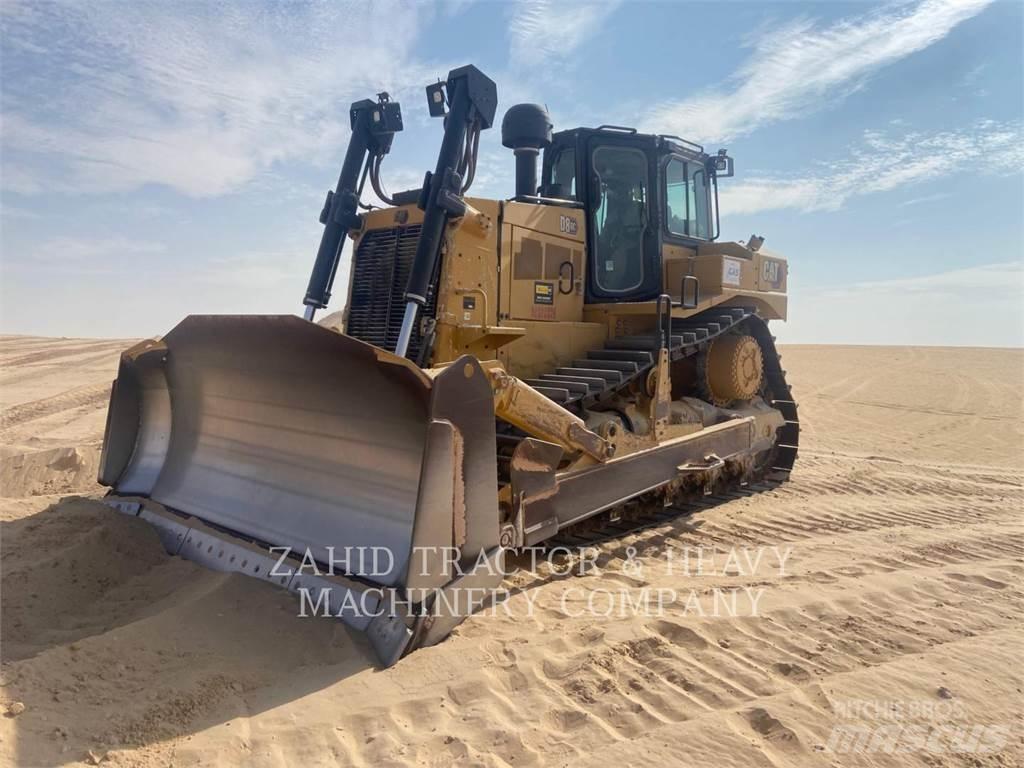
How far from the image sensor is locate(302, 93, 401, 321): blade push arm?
5387 millimetres

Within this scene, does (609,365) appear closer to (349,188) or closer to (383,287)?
(383,287)

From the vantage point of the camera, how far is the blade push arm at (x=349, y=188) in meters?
5.39

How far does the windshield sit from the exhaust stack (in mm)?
565

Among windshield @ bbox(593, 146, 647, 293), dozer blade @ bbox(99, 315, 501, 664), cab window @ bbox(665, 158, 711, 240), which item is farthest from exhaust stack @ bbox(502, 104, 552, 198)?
dozer blade @ bbox(99, 315, 501, 664)

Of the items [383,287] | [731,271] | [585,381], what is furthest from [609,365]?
[731,271]

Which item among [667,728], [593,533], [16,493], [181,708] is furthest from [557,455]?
[16,493]

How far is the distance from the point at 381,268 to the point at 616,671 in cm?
335

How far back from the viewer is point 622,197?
6.39 metres

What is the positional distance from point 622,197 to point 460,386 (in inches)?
144

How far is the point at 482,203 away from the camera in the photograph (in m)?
5.09

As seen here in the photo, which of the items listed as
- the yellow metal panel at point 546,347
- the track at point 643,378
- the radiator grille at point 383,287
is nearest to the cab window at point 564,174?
the yellow metal panel at point 546,347

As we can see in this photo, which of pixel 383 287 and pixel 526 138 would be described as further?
pixel 526 138

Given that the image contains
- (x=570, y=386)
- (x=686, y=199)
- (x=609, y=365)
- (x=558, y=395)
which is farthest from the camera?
(x=686, y=199)

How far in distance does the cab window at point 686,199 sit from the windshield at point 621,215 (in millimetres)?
300
